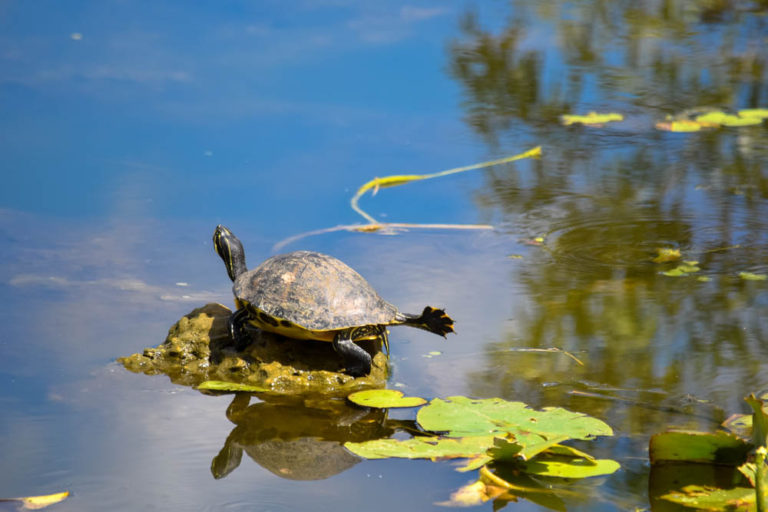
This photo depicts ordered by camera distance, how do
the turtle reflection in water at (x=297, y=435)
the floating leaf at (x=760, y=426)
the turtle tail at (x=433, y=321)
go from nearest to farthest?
1. the floating leaf at (x=760, y=426)
2. the turtle reflection in water at (x=297, y=435)
3. the turtle tail at (x=433, y=321)

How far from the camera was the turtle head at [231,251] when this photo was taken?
4.25 metres

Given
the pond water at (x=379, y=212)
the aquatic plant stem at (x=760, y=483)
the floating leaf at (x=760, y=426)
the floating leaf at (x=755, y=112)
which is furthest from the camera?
the floating leaf at (x=755, y=112)

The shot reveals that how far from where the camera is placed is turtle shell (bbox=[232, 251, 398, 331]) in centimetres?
371

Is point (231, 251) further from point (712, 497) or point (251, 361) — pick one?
point (712, 497)

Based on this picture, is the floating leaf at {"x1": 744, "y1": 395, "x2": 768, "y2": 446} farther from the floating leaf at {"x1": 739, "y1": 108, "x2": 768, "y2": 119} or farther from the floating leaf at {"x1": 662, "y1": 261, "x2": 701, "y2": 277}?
the floating leaf at {"x1": 739, "y1": 108, "x2": 768, "y2": 119}

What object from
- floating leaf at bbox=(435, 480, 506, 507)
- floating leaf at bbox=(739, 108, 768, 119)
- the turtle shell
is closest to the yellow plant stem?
the turtle shell

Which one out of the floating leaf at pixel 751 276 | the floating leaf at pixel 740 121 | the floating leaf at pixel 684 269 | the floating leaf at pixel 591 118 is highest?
the floating leaf at pixel 591 118

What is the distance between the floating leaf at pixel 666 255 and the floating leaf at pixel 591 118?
225 cm


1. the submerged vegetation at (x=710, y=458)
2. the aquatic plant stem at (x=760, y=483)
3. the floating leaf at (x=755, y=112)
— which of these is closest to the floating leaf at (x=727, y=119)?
the floating leaf at (x=755, y=112)

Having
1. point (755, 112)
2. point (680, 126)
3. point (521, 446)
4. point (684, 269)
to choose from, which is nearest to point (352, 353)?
point (521, 446)

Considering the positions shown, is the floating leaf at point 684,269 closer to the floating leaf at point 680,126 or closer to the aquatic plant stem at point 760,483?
the floating leaf at point 680,126

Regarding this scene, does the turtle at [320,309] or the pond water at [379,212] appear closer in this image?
the pond water at [379,212]

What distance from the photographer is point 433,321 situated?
12.2 feet

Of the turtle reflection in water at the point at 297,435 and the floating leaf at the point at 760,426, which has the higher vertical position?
the floating leaf at the point at 760,426
